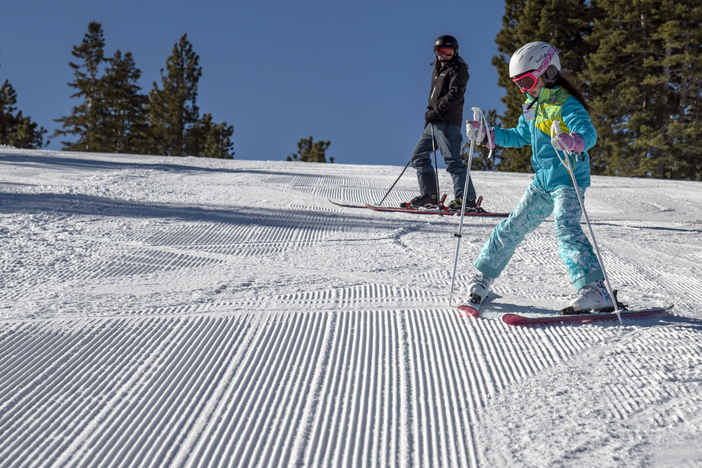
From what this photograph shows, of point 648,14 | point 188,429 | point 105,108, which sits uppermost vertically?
point 648,14

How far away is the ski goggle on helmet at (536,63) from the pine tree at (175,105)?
3783 cm

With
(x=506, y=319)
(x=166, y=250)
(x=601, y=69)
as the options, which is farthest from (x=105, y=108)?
(x=506, y=319)

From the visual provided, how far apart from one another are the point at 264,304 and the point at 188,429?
1185 mm

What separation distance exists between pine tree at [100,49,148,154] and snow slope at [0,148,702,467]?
117 feet

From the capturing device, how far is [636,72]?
79.0 ft

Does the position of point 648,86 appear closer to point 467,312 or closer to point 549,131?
point 549,131

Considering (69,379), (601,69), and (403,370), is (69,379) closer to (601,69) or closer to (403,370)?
(403,370)

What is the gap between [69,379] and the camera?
191 centimetres

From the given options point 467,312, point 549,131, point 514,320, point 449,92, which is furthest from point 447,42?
point 514,320

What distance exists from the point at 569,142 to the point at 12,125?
179 ft

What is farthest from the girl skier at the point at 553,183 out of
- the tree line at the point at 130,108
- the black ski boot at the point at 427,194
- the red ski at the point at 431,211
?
the tree line at the point at 130,108

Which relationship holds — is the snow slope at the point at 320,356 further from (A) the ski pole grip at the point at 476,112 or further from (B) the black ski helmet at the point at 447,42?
(B) the black ski helmet at the point at 447,42

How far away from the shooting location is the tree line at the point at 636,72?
2255 cm

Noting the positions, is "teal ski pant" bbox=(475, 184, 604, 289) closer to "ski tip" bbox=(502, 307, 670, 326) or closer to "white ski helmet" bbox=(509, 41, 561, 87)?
"ski tip" bbox=(502, 307, 670, 326)
